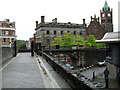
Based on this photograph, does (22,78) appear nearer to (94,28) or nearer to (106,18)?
(94,28)

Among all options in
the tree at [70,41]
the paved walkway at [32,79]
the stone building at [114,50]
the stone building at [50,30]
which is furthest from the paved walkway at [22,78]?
the stone building at [50,30]

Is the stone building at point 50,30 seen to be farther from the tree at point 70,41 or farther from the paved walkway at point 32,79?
the paved walkway at point 32,79

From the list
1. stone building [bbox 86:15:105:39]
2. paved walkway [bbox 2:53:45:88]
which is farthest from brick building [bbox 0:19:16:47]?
paved walkway [bbox 2:53:45:88]

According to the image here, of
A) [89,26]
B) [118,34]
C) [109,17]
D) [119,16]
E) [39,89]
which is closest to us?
[39,89]

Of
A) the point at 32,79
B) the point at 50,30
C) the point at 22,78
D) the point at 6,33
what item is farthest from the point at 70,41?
the point at 32,79

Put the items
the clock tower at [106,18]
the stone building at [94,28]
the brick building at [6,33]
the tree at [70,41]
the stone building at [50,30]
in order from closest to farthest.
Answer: the tree at [70,41], the brick building at [6,33], the stone building at [50,30], the stone building at [94,28], the clock tower at [106,18]

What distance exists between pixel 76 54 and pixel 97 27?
67.0ft

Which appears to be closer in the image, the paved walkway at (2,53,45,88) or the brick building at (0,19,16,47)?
the paved walkway at (2,53,45,88)

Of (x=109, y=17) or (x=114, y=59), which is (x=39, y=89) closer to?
(x=114, y=59)

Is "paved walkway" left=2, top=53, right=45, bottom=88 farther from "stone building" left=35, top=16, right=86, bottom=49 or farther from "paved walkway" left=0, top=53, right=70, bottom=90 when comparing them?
"stone building" left=35, top=16, right=86, bottom=49

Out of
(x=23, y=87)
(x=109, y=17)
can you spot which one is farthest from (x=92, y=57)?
(x=109, y=17)

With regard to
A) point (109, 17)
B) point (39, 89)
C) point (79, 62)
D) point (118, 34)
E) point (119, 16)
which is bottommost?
point (79, 62)

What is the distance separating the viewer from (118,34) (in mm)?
20062

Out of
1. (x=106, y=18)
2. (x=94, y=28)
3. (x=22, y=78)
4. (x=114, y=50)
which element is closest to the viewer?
(x=22, y=78)
